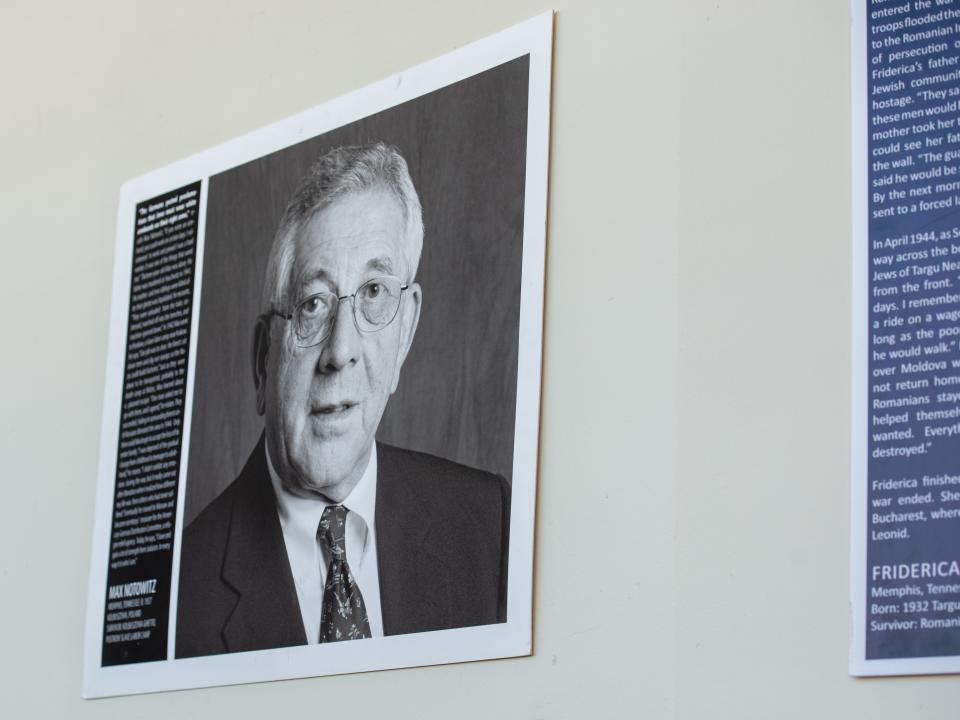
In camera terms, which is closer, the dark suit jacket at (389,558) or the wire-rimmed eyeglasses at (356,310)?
the dark suit jacket at (389,558)

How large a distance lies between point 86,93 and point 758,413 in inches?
73.1

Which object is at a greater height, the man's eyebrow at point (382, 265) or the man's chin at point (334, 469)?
the man's eyebrow at point (382, 265)

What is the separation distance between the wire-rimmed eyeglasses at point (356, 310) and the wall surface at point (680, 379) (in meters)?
0.33

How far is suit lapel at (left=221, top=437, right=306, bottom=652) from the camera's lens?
2.62m

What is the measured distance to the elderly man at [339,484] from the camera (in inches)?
96.0

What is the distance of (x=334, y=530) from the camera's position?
261 centimetres

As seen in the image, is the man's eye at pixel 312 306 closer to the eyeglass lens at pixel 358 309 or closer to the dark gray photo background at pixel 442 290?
the eyeglass lens at pixel 358 309

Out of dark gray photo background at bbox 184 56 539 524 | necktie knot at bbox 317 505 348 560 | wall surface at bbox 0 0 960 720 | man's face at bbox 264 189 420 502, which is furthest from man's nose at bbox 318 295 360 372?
wall surface at bbox 0 0 960 720

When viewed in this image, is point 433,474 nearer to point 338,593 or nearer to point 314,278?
point 338,593

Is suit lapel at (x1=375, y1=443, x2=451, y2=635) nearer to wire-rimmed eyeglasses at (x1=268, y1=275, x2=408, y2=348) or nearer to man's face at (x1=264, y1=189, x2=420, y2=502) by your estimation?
man's face at (x1=264, y1=189, x2=420, y2=502)

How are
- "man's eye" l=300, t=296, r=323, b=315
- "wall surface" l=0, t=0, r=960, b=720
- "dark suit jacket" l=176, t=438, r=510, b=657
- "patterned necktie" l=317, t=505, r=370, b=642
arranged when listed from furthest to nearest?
"man's eye" l=300, t=296, r=323, b=315 → "patterned necktie" l=317, t=505, r=370, b=642 → "dark suit jacket" l=176, t=438, r=510, b=657 → "wall surface" l=0, t=0, r=960, b=720

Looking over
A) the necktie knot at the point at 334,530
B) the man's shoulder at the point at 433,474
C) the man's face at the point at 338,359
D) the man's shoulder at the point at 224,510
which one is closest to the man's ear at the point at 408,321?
the man's face at the point at 338,359

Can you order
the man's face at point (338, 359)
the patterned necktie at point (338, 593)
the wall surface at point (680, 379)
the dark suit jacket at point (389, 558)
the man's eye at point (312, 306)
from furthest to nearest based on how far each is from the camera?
the man's eye at point (312, 306), the man's face at point (338, 359), the patterned necktie at point (338, 593), the dark suit jacket at point (389, 558), the wall surface at point (680, 379)

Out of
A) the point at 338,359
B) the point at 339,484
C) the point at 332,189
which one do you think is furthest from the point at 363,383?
the point at 332,189
